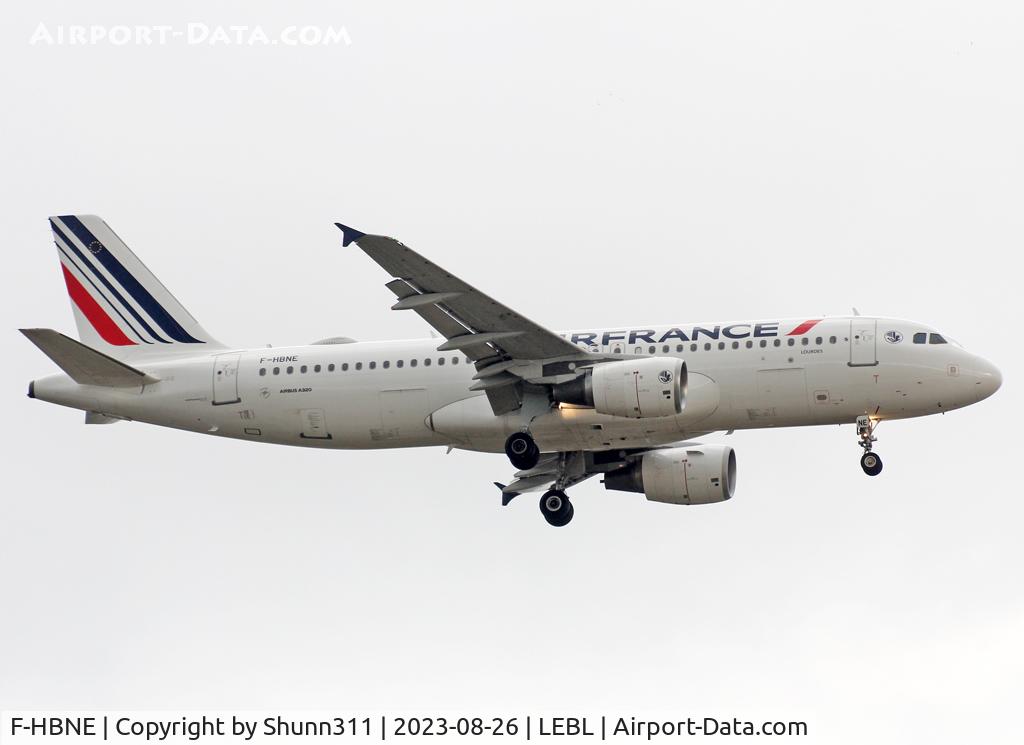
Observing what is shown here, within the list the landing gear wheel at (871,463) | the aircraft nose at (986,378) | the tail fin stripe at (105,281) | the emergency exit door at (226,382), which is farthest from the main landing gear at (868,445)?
the tail fin stripe at (105,281)

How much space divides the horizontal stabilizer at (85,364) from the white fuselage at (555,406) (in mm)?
287

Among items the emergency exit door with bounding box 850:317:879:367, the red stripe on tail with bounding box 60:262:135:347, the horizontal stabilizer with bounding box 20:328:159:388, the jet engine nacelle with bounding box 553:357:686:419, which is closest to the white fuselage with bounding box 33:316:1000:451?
the emergency exit door with bounding box 850:317:879:367

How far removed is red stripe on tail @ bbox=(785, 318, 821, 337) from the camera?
49062 mm

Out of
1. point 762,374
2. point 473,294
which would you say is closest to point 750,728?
point 762,374

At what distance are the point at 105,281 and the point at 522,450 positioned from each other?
15425 millimetres

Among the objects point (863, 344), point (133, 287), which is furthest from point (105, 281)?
point (863, 344)

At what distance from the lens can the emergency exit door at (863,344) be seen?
48.7 meters

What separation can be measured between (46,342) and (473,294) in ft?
40.1

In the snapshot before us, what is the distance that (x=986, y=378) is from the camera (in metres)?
49.0

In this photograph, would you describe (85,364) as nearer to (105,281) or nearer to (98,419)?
(98,419)

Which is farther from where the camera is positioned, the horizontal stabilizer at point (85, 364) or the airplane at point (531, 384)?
the horizontal stabilizer at point (85, 364)

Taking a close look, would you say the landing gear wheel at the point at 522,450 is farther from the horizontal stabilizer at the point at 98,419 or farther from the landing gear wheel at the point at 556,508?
the horizontal stabilizer at the point at 98,419

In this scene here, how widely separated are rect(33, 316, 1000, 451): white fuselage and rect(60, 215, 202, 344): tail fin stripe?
107cm

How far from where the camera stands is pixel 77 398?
52.8 meters
